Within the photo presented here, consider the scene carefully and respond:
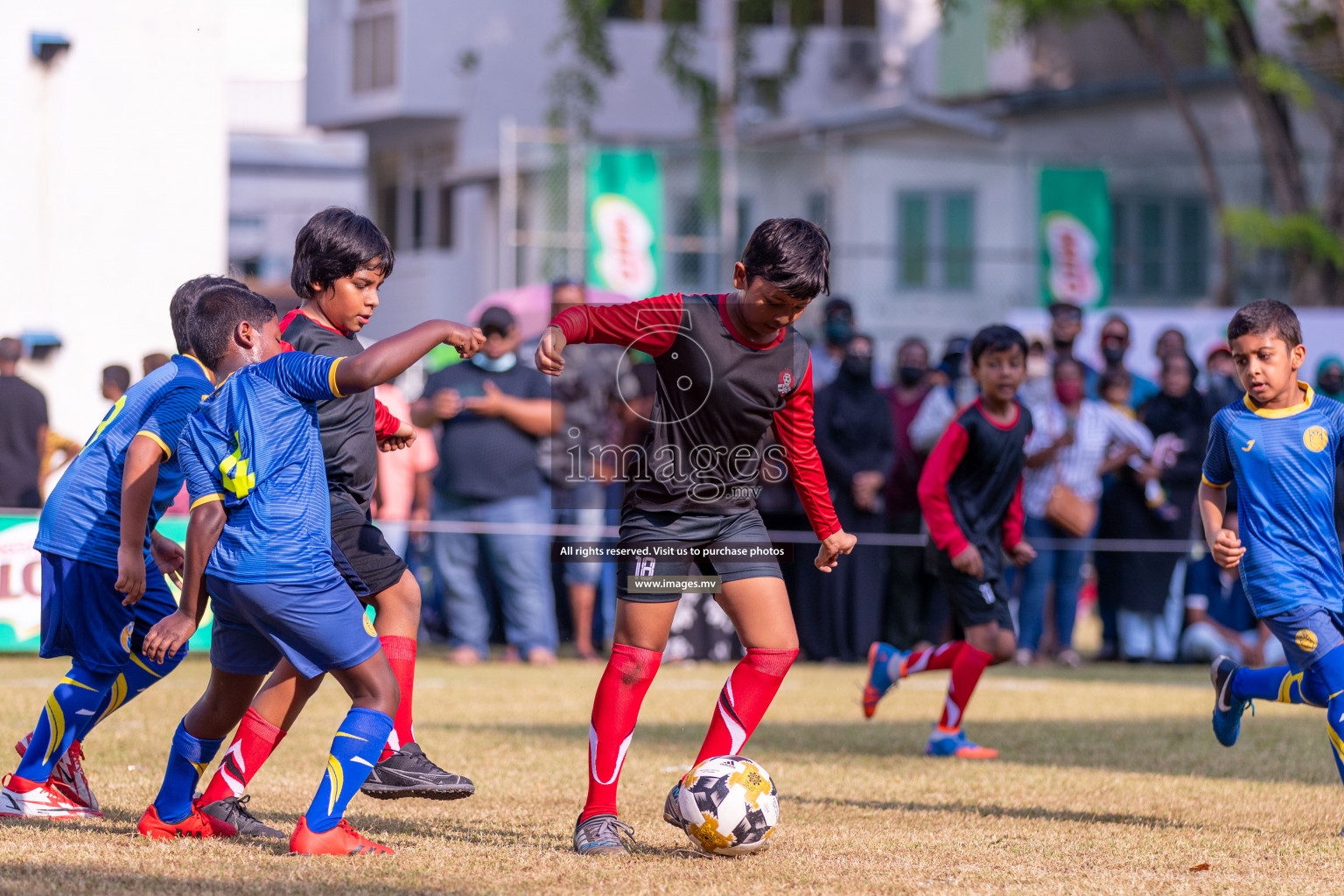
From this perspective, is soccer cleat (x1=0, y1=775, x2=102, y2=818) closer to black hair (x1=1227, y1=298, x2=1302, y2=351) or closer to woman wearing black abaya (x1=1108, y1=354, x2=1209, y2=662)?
black hair (x1=1227, y1=298, x2=1302, y2=351)

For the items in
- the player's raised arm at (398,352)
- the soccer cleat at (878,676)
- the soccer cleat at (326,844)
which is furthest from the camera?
the soccer cleat at (878,676)

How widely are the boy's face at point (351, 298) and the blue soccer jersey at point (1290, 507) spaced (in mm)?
2958

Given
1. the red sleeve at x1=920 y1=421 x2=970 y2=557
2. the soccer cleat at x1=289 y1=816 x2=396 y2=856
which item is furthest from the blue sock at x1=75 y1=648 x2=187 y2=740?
the red sleeve at x1=920 y1=421 x2=970 y2=557

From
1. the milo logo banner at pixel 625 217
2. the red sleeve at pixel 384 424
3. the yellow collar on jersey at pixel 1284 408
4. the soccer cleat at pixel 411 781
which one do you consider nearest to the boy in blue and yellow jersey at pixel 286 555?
the soccer cleat at pixel 411 781

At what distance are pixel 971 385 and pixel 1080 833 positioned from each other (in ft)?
27.2

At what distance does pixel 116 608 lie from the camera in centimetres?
547

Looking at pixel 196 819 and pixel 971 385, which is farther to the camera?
pixel 971 385

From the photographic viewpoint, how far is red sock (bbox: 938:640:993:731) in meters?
7.71

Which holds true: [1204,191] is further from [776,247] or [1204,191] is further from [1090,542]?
[776,247]

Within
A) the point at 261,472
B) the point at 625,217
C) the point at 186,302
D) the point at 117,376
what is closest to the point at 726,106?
the point at 625,217

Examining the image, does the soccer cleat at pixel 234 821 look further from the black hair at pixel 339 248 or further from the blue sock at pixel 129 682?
the black hair at pixel 339 248

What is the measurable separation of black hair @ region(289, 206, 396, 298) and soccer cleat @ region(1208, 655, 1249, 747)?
10.9ft

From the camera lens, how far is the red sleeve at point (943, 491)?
25.0ft

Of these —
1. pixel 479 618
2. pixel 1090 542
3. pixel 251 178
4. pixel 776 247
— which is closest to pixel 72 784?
pixel 776 247
